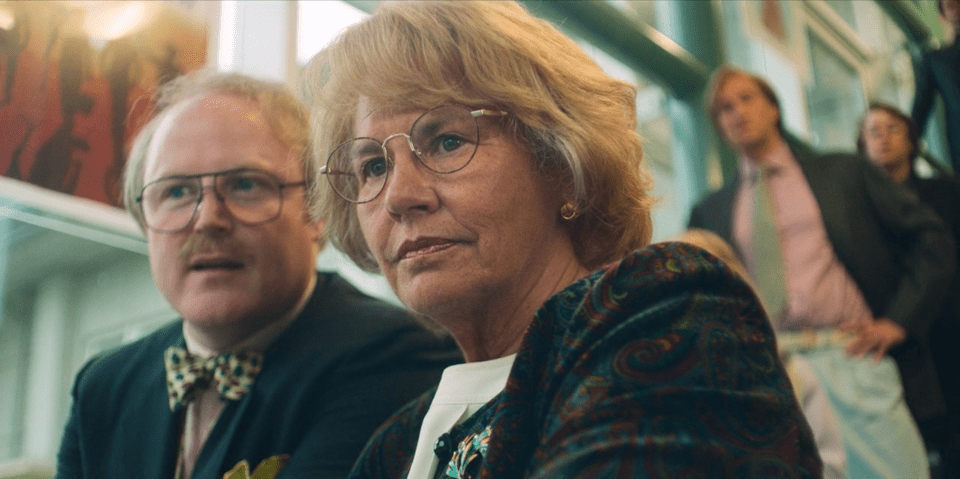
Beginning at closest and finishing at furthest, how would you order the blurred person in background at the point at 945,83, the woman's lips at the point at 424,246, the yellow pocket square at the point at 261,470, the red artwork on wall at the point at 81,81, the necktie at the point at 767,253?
the woman's lips at the point at 424,246 < the yellow pocket square at the point at 261,470 < the red artwork on wall at the point at 81,81 < the necktie at the point at 767,253 < the blurred person in background at the point at 945,83

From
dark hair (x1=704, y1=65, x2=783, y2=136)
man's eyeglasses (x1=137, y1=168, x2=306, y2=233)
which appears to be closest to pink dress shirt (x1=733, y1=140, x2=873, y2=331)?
dark hair (x1=704, y1=65, x2=783, y2=136)

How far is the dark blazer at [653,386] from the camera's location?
30.4 inches

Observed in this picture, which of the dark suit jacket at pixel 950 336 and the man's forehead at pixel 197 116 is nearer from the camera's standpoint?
the man's forehead at pixel 197 116

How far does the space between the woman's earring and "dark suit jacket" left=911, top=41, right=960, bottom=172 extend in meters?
3.40

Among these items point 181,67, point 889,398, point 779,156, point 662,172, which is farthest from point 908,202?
point 181,67

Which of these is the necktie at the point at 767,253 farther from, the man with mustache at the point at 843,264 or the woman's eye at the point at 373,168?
the woman's eye at the point at 373,168

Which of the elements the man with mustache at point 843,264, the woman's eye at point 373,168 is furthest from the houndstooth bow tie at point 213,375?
the man with mustache at point 843,264

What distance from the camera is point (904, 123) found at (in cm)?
443

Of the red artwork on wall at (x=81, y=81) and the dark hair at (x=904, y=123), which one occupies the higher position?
the red artwork on wall at (x=81, y=81)

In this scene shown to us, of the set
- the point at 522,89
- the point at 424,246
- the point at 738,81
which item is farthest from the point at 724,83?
the point at 424,246

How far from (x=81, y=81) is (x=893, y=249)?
9.85 feet

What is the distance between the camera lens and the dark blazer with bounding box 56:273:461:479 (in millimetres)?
1552

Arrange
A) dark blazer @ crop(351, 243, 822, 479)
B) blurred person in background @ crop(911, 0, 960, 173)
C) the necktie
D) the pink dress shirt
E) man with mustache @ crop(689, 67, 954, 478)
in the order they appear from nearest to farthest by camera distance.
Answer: dark blazer @ crop(351, 243, 822, 479) → man with mustache @ crop(689, 67, 954, 478) → the pink dress shirt → the necktie → blurred person in background @ crop(911, 0, 960, 173)

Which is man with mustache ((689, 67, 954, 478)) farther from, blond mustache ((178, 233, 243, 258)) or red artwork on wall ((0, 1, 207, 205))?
red artwork on wall ((0, 1, 207, 205))
